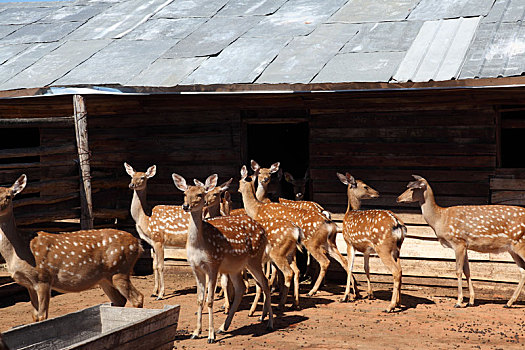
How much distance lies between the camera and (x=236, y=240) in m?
8.59

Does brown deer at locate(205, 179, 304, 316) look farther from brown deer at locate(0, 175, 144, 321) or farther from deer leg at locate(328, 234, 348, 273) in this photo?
brown deer at locate(0, 175, 144, 321)

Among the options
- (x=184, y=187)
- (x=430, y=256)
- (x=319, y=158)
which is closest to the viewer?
(x=184, y=187)

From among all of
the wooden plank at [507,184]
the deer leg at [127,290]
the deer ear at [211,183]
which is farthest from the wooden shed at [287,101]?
the deer leg at [127,290]

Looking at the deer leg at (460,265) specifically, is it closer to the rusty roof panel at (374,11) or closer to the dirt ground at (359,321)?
the dirt ground at (359,321)

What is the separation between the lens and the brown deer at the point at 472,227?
32.1ft

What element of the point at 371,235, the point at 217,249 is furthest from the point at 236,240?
the point at 371,235

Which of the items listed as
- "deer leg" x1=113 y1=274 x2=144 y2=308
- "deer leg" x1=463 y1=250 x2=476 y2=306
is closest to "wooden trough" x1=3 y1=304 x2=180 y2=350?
"deer leg" x1=113 y1=274 x2=144 y2=308

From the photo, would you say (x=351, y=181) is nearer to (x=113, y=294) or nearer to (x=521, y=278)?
(x=521, y=278)

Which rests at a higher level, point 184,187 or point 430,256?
point 184,187

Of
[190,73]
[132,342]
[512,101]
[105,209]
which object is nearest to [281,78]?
[190,73]

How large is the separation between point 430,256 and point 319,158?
234 cm

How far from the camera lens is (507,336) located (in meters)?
8.52

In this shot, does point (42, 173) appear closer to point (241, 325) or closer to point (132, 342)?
point (241, 325)

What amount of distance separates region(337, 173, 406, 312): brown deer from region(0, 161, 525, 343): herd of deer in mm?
15
